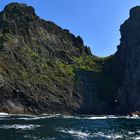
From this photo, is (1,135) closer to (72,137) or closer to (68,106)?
(72,137)

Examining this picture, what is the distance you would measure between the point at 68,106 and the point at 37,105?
1959cm

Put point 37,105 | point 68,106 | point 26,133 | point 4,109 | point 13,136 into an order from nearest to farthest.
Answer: point 13,136 < point 26,133 < point 4,109 < point 37,105 < point 68,106

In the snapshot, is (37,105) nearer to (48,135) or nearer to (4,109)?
(4,109)

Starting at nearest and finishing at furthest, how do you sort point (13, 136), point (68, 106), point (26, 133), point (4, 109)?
1. point (13, 136)
2. point (26, 133)
3. point (4, 109)
4. point (68, 106)

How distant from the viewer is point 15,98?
7121 inches


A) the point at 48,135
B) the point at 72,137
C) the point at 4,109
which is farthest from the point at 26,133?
the point at 4,109

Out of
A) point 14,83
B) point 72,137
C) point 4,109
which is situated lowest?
point 72,137

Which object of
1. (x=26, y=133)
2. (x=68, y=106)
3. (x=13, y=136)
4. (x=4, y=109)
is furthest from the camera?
(x=68, y=106)

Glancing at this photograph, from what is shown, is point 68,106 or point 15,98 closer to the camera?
point 15,98

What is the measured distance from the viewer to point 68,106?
199750 millimetres

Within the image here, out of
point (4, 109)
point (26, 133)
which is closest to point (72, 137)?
point (26, 133)

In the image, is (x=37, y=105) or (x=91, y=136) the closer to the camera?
(x=91, y=136)

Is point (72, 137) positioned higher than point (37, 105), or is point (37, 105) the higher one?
point (37, 105)

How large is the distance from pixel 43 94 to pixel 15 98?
19.3m
